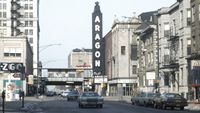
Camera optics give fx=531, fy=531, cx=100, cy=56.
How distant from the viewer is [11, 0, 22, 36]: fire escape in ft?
543

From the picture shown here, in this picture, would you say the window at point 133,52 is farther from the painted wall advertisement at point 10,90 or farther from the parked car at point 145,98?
the painted wall advertisement at point 10,90

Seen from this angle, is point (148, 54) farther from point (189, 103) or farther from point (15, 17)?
point (15, 17)

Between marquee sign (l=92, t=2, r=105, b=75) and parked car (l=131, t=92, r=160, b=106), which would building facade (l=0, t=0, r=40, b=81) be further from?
parked car (l=131, t=92, r=160, b=106)

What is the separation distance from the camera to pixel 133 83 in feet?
360

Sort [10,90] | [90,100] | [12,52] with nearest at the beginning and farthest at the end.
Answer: [90,100] < [10,90] < [12,52]

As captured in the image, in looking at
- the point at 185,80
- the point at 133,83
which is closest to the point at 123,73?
the point at 133,83

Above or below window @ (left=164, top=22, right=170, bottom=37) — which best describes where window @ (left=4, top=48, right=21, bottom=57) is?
below

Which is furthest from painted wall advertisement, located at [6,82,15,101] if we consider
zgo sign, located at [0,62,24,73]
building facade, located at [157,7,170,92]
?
building facade, located at [157,7,170,92]

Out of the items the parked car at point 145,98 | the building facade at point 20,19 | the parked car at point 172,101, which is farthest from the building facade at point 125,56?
the parked car at point 172,101

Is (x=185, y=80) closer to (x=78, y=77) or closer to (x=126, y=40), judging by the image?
(x=126, y=40)

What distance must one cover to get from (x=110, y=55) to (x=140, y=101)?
67.0 meters

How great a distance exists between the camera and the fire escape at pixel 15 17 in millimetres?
165575

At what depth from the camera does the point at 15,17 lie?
6585 inches

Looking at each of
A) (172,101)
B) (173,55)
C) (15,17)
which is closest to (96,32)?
(173,55)
